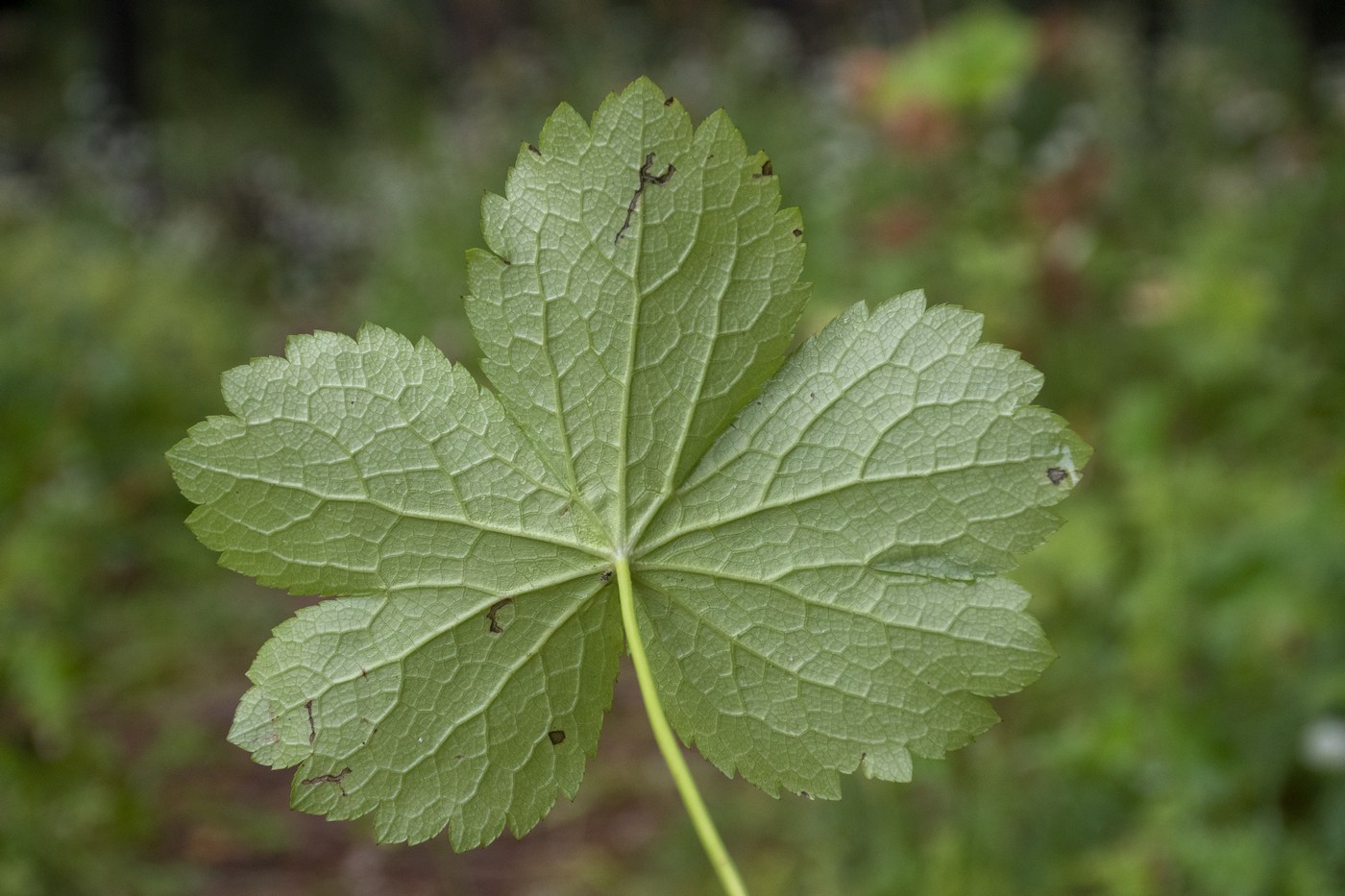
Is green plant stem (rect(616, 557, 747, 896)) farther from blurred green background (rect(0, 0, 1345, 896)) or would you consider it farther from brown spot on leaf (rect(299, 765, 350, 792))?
blurred green background (rect(0, 0, 1345, 896))

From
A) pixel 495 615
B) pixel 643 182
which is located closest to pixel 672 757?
pixel 495 615

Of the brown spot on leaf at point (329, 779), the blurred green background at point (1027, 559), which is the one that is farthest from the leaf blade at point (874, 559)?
the blurred green background at point (1027, 559)

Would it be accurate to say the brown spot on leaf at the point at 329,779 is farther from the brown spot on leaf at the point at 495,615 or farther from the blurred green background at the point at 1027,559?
the blurred green background at the point at 1027,559

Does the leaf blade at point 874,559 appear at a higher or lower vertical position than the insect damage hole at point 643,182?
lower

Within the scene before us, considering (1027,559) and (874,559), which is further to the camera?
(1027,559)

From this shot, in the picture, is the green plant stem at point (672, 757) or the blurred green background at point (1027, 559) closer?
the green plant stem at point (672, 757)

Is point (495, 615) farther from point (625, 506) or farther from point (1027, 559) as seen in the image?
point (1027, 559)


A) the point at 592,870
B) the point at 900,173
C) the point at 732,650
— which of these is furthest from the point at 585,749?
the point at 900,173
